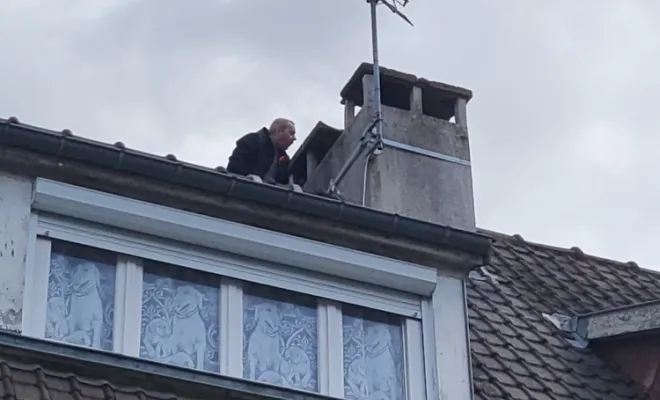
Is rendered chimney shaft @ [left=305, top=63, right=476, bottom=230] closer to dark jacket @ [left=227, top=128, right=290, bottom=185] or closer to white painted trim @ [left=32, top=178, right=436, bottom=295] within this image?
dark jacket @ [left=227, top=128, right=290, bottom=185]

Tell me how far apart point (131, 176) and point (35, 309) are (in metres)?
1.07

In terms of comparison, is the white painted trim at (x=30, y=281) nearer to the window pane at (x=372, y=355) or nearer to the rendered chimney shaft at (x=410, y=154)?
the window pane at (x=372, y=355)

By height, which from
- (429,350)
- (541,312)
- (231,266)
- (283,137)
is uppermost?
(283,137)

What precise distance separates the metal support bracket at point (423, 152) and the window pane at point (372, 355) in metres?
2.33

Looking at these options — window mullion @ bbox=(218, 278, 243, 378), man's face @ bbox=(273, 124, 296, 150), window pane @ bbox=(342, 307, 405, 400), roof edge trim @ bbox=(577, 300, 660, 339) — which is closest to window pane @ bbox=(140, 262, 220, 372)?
window mullion @ bbox=(218, 278, 243, 378)

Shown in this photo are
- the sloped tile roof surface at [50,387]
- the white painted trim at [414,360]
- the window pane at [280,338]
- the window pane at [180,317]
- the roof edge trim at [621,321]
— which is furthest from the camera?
the roof edge trim at [621,321]

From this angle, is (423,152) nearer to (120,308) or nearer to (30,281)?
(120,308)

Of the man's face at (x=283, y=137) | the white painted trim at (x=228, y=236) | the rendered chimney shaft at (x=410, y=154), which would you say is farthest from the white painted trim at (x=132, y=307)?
the man's face at (x=283, y=137)

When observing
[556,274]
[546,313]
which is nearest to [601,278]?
[556,274]

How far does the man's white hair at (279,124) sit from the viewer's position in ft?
41.3

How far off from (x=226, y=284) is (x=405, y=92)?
3651mm

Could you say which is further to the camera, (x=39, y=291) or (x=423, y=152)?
(x=423, y=152)

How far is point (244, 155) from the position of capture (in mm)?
12180

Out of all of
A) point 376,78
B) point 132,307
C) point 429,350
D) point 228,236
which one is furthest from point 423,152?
point 132,307
